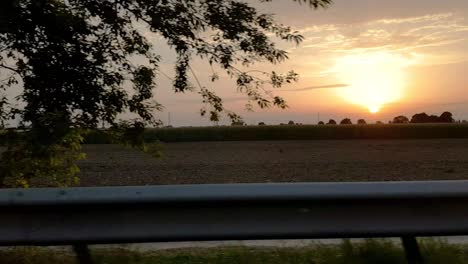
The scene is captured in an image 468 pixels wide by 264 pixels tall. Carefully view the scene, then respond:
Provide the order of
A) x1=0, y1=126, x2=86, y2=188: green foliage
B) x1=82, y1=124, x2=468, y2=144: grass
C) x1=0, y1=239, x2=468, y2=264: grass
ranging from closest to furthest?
1. x1=0, y1=239, x2=468, y2=264: grass
2. x1=0, y1=126, x2=86, y2=188: green foliage
3. x1=82, y1=124, x2=468, y2=144: grass

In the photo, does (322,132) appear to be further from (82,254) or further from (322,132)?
(82,254)

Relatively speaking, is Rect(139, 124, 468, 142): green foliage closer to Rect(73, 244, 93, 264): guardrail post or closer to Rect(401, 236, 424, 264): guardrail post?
Rect(73, 244, 93, 264): guardrail post

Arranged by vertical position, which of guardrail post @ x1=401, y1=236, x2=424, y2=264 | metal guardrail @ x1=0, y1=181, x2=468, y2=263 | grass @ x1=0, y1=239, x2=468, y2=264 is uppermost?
metal guardrail @ x1=0, y1=181, x2=468, y2=263

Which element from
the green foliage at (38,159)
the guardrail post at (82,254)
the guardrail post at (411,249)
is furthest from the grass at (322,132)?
the guardrail post at (411,249)

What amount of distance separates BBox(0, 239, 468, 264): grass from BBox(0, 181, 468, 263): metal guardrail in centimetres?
61

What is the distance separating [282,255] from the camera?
197 inches

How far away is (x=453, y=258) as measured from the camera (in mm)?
4629

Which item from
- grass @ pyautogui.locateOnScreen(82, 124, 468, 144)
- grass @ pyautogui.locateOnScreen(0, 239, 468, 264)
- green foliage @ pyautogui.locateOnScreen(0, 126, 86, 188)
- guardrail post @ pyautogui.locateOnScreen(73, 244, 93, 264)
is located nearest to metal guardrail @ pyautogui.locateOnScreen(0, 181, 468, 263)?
guardrail post @ pyautogui.locateOnScreen(73, 244, 93, 264)

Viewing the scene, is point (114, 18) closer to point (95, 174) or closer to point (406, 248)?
point (406, 248)

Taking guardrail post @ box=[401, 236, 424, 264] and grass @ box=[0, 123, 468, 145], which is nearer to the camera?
guardrail post @ box=[401, 236, 424, 264]

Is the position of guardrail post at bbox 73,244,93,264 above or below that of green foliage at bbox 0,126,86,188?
below

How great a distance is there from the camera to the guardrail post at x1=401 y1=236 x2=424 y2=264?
4.45 metres

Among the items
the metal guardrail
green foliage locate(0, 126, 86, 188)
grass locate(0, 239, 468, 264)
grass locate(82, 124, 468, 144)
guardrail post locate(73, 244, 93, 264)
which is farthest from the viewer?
grass locate(82, 124, 468, 144)

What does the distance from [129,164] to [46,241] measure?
1952cm
